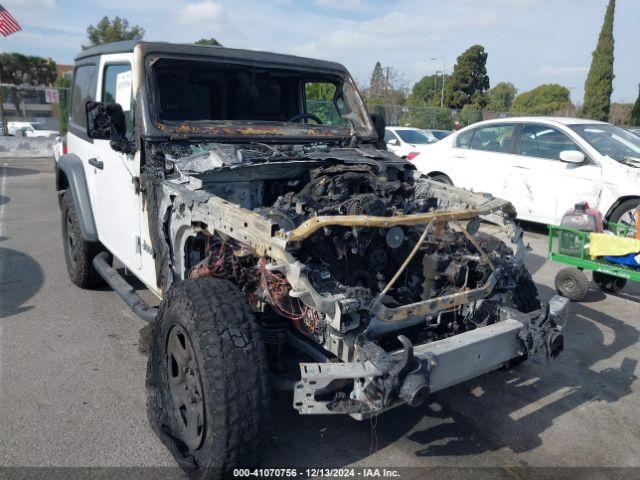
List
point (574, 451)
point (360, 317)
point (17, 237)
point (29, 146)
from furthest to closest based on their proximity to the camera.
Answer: point (29, 146) → point (17, 237) → point (574, 451) → point (360, 317)

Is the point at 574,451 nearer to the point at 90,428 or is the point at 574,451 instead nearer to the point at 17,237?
the point at 90,428

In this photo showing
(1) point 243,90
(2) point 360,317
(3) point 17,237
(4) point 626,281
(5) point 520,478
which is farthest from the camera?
(3) point 17,237

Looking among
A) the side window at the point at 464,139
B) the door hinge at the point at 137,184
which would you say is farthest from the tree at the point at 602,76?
the door hinge at the point at 137,184

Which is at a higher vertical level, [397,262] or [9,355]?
[397,262]

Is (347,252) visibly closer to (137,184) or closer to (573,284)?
(137,184)

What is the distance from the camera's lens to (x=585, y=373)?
4.12 metres

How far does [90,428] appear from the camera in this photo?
321 cm

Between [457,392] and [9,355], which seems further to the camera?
[9,355]

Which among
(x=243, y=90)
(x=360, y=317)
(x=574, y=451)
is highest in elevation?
(x=243, y=90)

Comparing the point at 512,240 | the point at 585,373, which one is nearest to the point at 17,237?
the point at 512,240

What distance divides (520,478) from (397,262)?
1397 millimetres

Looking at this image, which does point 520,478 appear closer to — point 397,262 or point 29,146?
point 397,262

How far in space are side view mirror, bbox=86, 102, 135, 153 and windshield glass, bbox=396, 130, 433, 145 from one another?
10.1 meters

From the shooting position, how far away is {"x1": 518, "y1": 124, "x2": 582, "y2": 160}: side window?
7.74m
